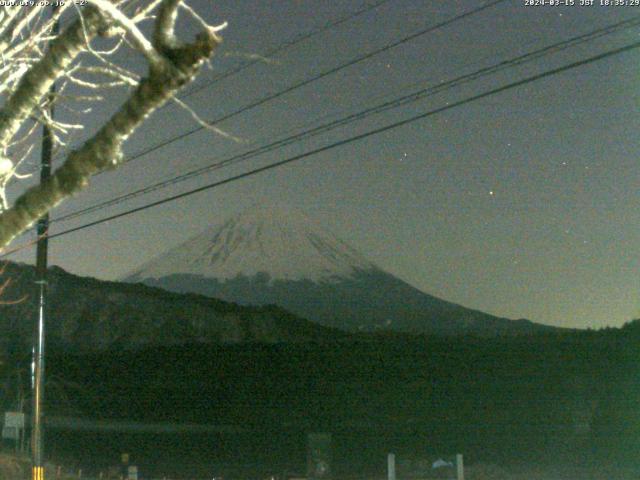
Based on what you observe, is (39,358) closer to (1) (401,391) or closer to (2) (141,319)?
(1) (401,391)

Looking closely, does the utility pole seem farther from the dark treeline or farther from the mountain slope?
the mountain slope

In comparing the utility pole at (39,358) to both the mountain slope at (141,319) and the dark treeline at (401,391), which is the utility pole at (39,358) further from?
the mountain slope at (141,319)

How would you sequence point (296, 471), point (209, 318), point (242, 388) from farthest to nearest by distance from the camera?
point (209, 318)
point (242, 388)
point (296, 471)

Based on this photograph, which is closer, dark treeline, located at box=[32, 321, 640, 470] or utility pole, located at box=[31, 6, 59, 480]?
utility pole, located at box=[31, 6, 59, 480]

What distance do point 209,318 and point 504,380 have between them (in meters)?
67.8

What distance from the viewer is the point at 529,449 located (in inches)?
1932

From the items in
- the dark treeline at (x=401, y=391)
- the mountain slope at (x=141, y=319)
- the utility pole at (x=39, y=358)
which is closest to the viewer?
the utility pole at (x=39, y=358)

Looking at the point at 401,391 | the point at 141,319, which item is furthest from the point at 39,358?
the point at 141,319

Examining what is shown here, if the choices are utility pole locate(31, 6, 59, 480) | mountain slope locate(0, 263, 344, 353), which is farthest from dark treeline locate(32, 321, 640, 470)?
utility pole locate(31, 6, 59, 480)

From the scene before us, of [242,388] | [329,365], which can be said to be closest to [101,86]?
[242,388]

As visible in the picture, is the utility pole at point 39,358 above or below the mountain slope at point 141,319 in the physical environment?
below

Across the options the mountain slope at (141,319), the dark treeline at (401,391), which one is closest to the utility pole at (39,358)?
the dark treeline at (401,391)

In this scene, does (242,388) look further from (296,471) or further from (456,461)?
(456,461)

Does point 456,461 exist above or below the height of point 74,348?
below
